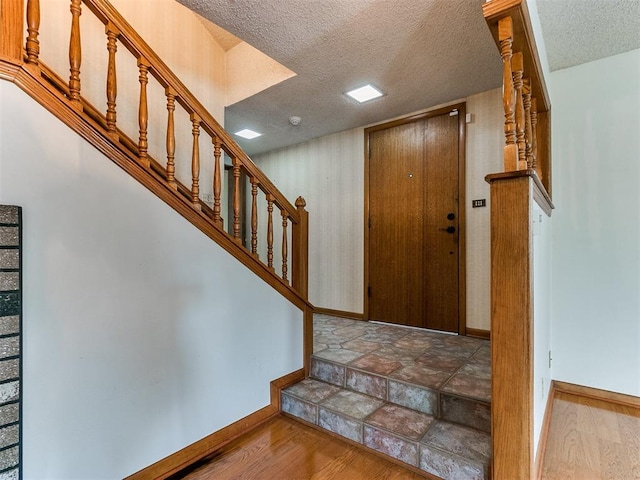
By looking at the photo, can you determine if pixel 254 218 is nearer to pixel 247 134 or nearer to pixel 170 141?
pixel 170 141

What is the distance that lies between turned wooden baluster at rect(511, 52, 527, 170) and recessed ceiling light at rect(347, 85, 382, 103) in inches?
57.7

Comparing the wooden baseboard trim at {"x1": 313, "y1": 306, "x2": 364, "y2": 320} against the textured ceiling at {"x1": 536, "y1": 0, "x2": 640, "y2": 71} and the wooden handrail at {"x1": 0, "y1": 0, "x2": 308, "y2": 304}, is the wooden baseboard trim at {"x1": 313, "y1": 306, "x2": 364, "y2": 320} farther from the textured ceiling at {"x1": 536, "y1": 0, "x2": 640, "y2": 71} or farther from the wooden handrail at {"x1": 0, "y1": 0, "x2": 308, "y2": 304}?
the textured ceiling at {"x1": 536, "y1": 0, "x2": 640, "y2": 71}

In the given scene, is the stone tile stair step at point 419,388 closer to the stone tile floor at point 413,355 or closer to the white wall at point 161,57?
the stone tile floor at point 413,355

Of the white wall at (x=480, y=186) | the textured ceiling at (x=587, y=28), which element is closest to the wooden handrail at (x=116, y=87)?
the white wall at (x=480, y=186)

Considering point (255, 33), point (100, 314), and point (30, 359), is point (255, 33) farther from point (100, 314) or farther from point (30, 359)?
point (30, 359)

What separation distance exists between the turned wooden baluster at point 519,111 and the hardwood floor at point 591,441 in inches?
61.7

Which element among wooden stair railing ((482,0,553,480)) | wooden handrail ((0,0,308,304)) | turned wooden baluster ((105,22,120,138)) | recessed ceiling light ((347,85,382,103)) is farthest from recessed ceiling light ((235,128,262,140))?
wooden stair railing ((482,0,553,480))

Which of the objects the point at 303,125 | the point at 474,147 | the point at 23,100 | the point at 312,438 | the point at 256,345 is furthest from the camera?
the point at 303,125

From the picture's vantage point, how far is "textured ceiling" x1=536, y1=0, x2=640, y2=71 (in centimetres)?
191

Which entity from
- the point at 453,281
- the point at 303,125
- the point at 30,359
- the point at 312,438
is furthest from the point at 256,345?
the point at 303,125

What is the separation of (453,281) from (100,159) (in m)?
2.97

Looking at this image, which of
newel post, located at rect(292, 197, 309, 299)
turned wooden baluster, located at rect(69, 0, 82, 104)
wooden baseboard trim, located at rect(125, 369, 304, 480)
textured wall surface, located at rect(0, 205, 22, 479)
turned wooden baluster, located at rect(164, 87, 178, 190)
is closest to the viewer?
textured wall surface, located at rect(0, 205, 22, 479)

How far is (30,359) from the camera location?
1.22 metres

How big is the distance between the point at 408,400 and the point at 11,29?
2.62 m
